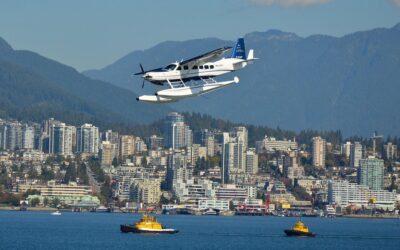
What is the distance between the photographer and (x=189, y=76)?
5841 centimetres

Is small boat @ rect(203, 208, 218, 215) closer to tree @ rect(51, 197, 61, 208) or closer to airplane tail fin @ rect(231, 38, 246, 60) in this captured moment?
tree @ rect(51, 197, 61, 208)

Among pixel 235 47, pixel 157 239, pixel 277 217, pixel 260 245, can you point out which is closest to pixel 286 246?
pixel 260 245

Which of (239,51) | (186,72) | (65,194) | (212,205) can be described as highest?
(239,51)

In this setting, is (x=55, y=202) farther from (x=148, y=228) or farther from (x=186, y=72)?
(x=186, y=72)

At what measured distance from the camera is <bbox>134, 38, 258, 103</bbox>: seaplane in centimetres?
5744

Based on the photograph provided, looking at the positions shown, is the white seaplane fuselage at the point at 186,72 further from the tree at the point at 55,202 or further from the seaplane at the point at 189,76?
the tree at the point at 55,202

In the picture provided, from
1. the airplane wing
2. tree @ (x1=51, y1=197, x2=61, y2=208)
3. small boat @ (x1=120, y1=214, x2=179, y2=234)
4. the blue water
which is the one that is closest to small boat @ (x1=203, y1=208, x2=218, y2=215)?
tree @ (x1=51, y1=197, x2=61, y2=208)

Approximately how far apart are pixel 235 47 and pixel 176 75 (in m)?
3.14

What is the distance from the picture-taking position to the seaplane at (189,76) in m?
57.4

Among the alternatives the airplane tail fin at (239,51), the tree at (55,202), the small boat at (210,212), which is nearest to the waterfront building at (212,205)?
the small boat at (210,212)

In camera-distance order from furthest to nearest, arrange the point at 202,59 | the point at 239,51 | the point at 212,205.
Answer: the point at 212,205 < the point at 239,51 < the point at 202,59

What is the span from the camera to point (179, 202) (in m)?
199

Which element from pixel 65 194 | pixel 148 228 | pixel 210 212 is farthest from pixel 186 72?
pixel 65 194

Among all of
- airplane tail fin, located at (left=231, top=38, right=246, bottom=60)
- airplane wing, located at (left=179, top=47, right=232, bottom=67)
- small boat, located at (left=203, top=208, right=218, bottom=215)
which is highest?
airplane tail fin, located at (left=231, top=38, right=246, bottom=60)
